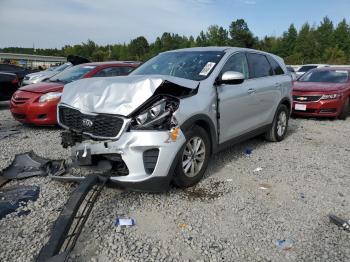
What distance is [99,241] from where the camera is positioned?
314 centimetres

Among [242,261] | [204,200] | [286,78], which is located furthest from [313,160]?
[242,261]

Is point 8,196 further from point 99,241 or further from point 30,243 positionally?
point 99,241

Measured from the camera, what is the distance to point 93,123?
381 centimetres

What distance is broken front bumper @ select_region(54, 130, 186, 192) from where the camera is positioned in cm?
361

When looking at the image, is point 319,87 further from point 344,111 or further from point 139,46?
point 139,46

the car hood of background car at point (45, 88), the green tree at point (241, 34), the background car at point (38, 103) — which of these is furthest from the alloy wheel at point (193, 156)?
the green tree at point (241, 34)

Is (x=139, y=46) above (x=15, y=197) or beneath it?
above

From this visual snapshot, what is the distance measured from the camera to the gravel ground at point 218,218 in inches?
119

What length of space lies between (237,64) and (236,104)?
694mm

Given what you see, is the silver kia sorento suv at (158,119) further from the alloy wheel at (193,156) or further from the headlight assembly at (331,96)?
the headlight assembly at (331,96)

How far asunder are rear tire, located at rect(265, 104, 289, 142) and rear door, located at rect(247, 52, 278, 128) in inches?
11.1

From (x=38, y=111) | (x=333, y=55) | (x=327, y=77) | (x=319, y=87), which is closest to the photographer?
(x=38, y=111)

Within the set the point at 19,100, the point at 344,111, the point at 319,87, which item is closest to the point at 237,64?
the point at 19,100

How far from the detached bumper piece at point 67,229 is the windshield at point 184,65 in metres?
1.95
